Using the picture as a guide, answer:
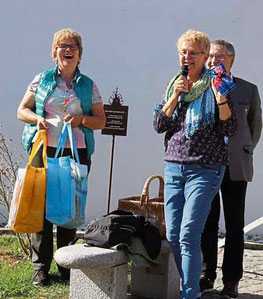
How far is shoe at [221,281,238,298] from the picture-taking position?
5078 millimetres

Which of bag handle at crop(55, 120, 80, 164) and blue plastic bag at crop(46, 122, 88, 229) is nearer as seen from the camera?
blue plastic bag at crop(46, 122, 88, 229)

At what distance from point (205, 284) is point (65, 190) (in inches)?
46.8

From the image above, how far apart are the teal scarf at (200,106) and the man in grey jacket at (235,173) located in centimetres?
61

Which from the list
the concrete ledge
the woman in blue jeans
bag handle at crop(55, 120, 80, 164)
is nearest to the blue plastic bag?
bag handle at crop(55, 120, 80, 164)

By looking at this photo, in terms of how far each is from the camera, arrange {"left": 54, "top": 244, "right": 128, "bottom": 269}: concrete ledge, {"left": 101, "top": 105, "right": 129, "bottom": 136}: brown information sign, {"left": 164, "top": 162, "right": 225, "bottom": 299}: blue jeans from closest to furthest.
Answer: {"left": 164, "top": 162, "right": 225, "bottom": 299}: blue jeans → {"left": 54, "top": 244, "right": 128, "bottom": 269}: concrete ledge → {"left": 101, "top": 105, "right": 129, "bottom": 136}: brown information sign

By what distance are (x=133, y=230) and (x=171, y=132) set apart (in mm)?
675

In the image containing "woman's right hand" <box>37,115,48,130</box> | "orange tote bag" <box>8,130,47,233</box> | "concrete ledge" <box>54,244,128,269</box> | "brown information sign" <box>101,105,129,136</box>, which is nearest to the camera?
"concrete ledge" <box>54,244,128,269</box>

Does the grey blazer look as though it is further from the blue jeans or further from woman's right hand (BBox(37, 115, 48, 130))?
woman's right hand (BBox(37, 115, 48, 130))

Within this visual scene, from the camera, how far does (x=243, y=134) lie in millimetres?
5094

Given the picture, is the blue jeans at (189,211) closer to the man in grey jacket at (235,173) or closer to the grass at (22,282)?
the man in grey jacket at (235,173)

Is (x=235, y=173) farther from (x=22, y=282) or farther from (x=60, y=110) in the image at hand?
(x=22, y=282)

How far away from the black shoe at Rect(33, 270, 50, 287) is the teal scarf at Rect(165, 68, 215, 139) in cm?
160

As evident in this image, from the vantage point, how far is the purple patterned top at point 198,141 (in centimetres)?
439

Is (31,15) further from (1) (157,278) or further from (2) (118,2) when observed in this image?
(1) (157,278)
